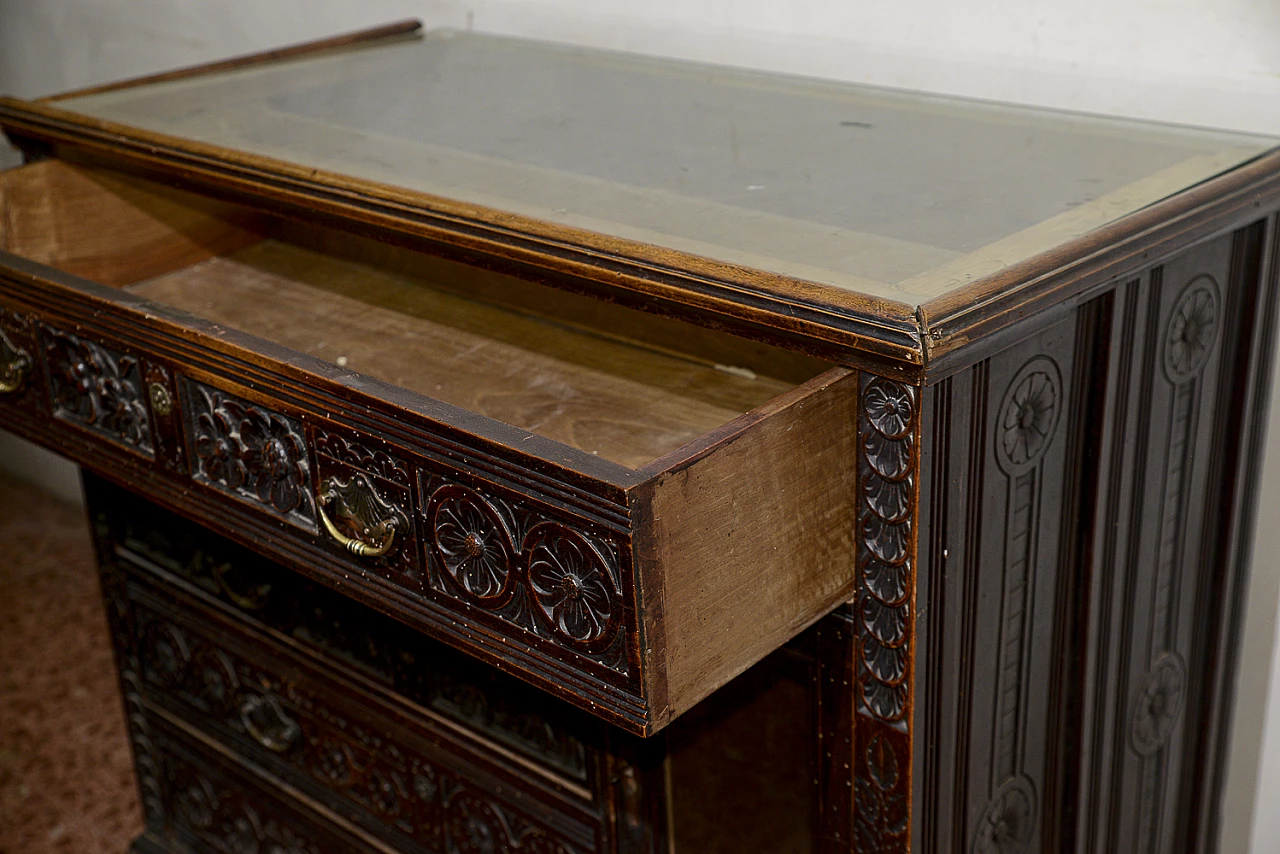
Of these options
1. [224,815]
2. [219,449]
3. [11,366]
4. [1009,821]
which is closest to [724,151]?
[219,449]

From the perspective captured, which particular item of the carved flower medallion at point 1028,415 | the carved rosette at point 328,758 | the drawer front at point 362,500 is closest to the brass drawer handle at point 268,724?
the carved rosette at point 328,758

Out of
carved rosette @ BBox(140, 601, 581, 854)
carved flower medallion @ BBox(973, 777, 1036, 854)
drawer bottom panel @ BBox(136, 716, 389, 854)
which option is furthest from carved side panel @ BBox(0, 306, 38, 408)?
carved flower medallion @ BBox(973, 777, 1036, 854)

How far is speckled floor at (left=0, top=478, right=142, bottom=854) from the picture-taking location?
1944 mm

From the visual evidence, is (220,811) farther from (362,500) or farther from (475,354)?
(362,500)

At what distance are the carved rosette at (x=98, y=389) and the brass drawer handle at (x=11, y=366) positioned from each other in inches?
1.4

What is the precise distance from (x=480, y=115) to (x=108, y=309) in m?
0.37

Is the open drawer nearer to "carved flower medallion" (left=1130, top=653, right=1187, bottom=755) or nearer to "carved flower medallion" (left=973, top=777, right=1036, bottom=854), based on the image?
"carved flower medallion" (left=973, top=777, right=1036, bottom=854)

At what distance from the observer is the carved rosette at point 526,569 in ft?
2.69

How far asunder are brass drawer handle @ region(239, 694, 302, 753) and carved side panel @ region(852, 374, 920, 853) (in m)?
0.71

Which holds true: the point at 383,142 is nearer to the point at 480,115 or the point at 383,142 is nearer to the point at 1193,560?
the point at 480,115

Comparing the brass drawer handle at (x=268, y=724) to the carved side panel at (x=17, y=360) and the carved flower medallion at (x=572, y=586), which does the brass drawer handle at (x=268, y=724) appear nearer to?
the carved side panel at (x=17, y=360)

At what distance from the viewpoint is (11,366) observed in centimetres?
128

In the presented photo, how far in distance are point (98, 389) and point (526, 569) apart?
0.51 meters

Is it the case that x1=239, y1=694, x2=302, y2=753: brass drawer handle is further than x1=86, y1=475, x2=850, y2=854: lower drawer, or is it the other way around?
x1=239, y1=694, x2=302, y2=753: brass drawer handle
